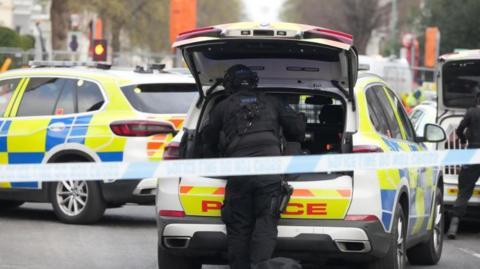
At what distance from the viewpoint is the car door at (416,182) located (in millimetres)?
9219

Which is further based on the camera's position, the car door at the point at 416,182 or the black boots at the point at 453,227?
the black boots at the point at 453,227

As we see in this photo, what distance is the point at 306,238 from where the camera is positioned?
793 cm

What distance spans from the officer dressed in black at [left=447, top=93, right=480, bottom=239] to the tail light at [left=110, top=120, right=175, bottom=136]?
323 cm

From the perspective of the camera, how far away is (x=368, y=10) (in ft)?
297

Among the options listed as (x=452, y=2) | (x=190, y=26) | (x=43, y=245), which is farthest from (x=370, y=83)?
(x=452, y=2)

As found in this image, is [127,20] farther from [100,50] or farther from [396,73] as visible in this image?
[100,50]

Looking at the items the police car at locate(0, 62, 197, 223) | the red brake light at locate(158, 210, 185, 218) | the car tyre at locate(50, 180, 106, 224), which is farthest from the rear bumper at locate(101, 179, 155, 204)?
the red brake light at locate(158, 210, 185, 218)

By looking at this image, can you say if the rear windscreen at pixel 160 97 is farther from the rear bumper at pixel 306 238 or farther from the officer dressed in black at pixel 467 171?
the rear bumper at pixel 306 238

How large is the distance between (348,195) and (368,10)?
3291 inches

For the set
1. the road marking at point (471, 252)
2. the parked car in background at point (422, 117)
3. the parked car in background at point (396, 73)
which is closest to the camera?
the road marking at point (471, 252)

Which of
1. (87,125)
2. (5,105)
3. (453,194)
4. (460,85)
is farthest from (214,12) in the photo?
(87,125)

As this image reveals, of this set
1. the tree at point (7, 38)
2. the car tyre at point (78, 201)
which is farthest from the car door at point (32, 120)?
the tree at point (7, 38)

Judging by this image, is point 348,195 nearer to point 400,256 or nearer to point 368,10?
point 400,256

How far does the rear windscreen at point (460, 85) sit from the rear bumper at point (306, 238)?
6.54 metres
